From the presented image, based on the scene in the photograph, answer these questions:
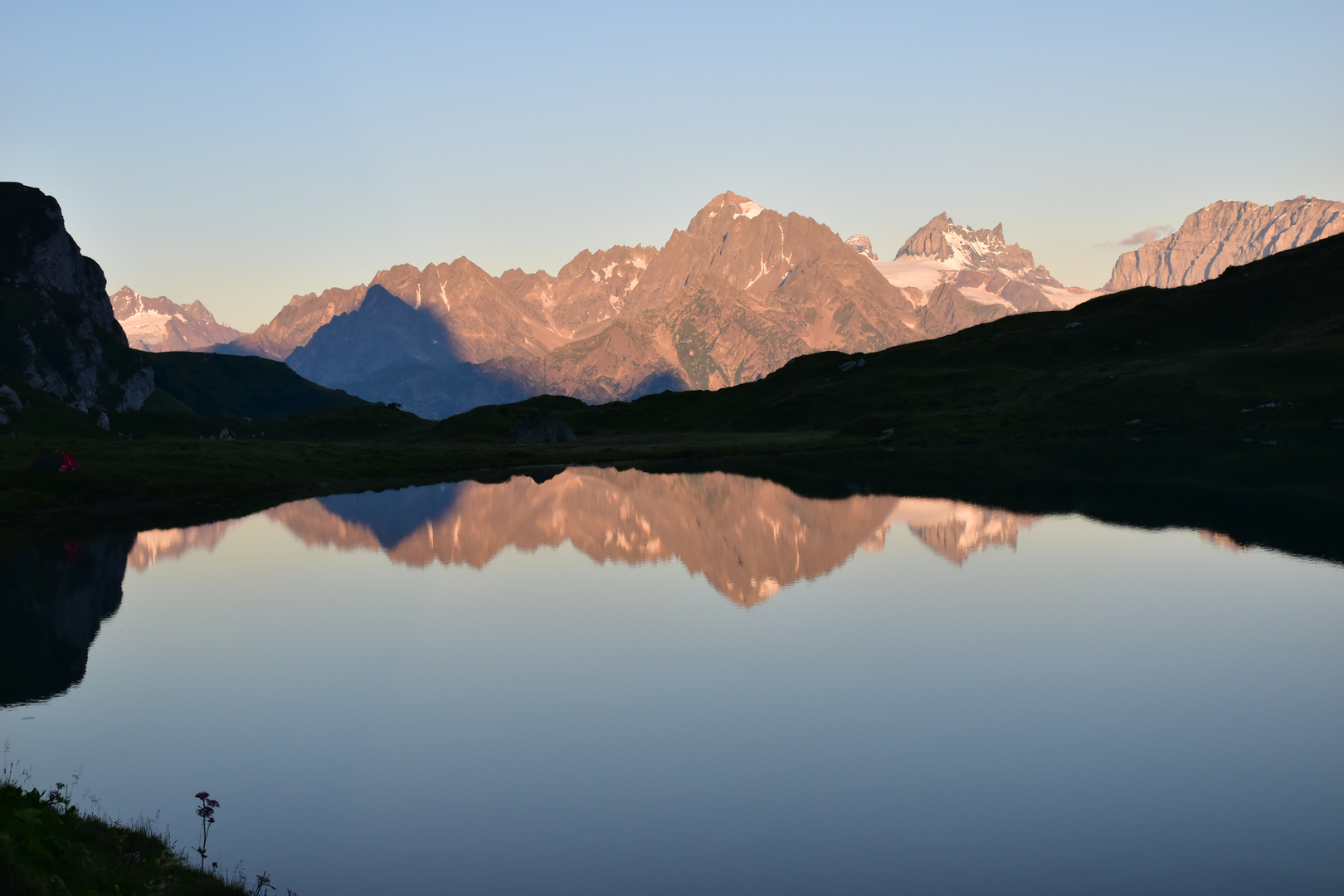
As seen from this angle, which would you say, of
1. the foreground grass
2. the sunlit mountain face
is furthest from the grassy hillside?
the sunlit mountain face

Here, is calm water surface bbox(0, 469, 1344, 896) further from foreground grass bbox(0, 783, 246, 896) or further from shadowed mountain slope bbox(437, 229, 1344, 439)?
shadowed mountain slope bbox(437, 229, 1344, 439)

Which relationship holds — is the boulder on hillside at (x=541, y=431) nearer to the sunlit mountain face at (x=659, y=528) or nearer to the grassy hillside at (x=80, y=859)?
the sunlit mountain face at (x=659, y=528)

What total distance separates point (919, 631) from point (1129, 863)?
21.5 metres

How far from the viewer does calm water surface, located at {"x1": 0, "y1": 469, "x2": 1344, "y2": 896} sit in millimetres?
21781

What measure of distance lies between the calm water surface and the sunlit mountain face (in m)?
1.22

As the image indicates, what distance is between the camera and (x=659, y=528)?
7525 cm

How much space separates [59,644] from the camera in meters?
44.7

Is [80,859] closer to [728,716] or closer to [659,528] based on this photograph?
[728,716]

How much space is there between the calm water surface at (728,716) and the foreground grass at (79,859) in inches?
86.4

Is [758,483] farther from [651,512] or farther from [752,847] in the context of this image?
[752,847]

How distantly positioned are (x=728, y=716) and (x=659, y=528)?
144 ft

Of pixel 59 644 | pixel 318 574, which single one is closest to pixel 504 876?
pixel 59 644

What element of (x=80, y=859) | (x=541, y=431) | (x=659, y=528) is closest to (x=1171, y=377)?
(x=541, y=431)

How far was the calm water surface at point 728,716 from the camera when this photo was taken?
21781mm
